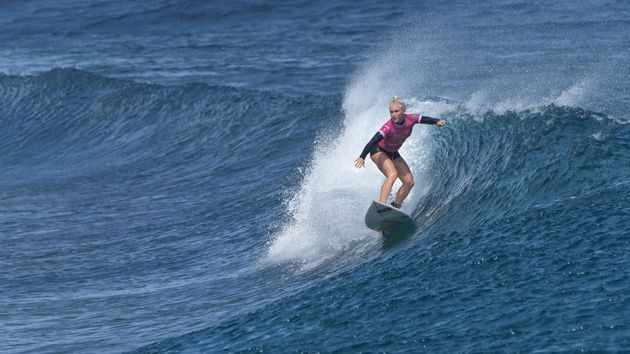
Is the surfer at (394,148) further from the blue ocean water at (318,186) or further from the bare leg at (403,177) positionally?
the blue ocean water at (318,186)

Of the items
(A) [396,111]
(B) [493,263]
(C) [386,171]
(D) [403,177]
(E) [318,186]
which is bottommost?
(E) [318,186]

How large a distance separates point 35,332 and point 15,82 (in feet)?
82.1

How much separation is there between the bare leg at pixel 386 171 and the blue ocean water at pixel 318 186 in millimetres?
716

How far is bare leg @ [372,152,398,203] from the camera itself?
1678 centimetres

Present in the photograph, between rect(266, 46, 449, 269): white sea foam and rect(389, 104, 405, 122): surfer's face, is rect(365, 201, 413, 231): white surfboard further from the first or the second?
rect(389, 104, 405, 122): surfer's face

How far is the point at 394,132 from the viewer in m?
16.7

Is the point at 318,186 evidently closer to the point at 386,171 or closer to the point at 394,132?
the point at 386,171

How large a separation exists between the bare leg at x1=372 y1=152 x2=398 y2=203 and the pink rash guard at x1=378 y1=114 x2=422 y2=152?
0.16 meters

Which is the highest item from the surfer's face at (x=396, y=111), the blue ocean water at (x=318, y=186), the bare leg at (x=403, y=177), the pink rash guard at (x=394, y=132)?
the surfer's face at (x=396, y=111)

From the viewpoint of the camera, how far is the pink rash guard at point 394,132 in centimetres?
1669

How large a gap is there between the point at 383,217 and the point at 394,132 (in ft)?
4.35

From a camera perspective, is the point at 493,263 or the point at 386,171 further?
the point at 386,171

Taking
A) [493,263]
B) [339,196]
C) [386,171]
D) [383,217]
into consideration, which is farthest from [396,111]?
[493,263]

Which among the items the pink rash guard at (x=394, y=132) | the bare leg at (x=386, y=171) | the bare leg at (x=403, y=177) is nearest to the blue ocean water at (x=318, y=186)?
the bare leg at (x=403, y=177)
